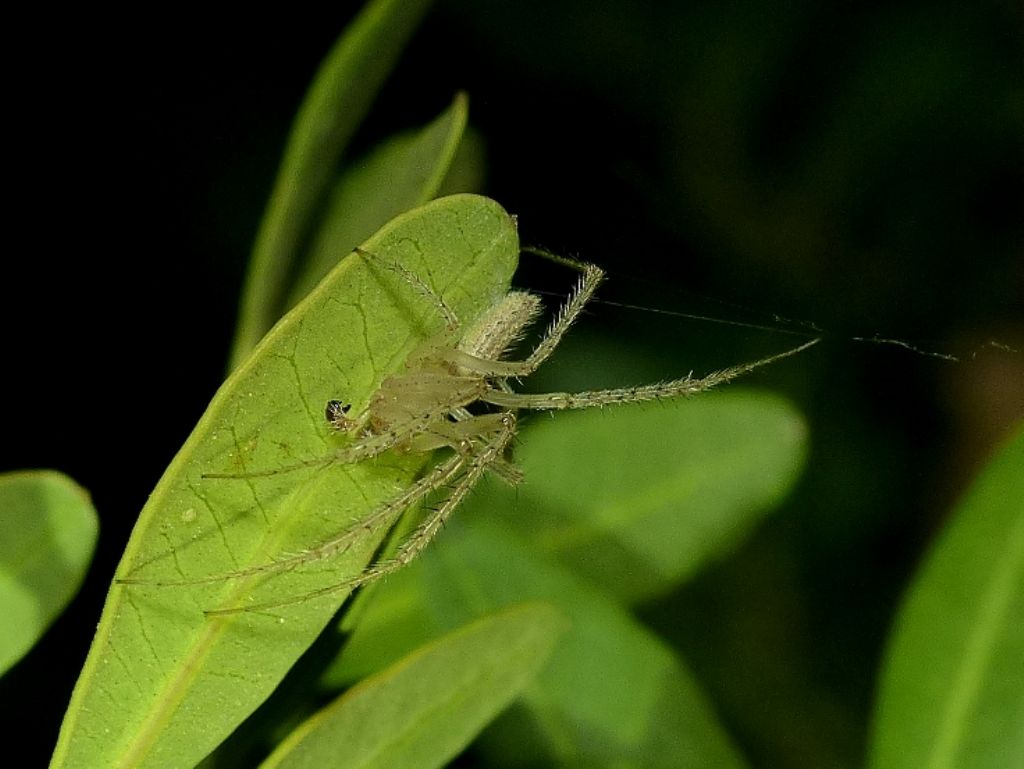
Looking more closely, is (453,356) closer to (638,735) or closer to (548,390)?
(638,735)

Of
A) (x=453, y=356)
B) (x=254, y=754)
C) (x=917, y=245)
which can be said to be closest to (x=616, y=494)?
(x=453, y=356)

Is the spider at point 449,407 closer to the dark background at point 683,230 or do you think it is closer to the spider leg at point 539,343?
the spider leg at point 539,343

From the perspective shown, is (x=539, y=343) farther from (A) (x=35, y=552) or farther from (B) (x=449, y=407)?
(A) (x=35, y=552)

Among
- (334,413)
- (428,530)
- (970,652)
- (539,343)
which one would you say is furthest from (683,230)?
(334,413)

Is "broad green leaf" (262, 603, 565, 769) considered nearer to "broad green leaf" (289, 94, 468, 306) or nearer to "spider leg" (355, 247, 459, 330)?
"spider leg" (355, 247, 459, 330)

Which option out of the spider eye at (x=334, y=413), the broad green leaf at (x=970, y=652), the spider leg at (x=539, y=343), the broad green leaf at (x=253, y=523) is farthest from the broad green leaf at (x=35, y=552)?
the broad green leaf at (x=970, y=652)

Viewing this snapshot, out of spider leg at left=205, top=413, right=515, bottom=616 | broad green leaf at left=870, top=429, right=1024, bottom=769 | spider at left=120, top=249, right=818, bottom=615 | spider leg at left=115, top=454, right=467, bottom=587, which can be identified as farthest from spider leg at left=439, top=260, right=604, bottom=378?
broad green leaf at left=870, top=429, right=1024, bottom=769
